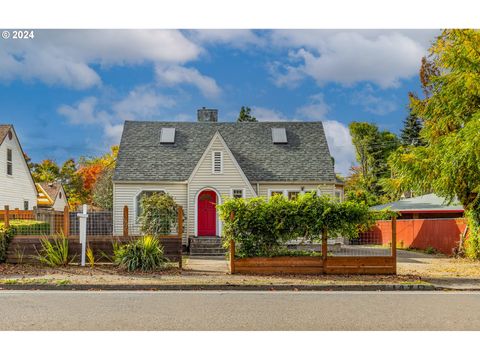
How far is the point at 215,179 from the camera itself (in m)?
26.4

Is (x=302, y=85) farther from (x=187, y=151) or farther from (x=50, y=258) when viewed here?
(x=187, y=151)

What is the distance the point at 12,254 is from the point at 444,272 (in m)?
12.5

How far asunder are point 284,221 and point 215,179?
11.5 metres

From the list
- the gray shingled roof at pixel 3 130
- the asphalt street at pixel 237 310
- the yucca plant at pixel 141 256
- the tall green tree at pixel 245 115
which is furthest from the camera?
the tall green tree at pixel 245 115

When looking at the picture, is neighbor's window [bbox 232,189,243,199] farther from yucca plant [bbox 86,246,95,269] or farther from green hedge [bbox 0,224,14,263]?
green hedge [bbox 0,224,14,263]

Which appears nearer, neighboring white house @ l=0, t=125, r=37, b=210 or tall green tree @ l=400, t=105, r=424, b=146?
neighboring white house @ l=0, t=125, r=37, b=210

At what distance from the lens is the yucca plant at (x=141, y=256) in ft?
50.5

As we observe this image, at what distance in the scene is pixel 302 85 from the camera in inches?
722

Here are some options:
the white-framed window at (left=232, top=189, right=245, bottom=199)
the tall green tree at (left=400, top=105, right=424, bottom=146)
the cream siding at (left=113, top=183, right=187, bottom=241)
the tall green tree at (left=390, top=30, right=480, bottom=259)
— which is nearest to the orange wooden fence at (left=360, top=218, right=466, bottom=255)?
the tall green tree at (left=390, top=30, right=480, bottom=259)

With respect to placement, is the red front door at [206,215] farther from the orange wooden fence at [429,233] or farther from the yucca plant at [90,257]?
the yucca plant at [90,257]

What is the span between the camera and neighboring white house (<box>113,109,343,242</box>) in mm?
26438

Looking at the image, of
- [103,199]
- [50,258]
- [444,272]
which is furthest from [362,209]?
[103,199]

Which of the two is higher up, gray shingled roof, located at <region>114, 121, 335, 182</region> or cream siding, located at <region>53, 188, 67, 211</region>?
gray shingled roof, located at <region>114, 121, 335, 182</region>

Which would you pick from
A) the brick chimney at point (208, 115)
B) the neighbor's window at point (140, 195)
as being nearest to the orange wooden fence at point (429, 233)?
the neighbor's window at point (140, 195)
